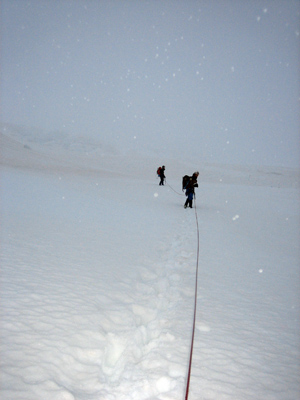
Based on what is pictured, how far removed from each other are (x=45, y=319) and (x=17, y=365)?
681mm

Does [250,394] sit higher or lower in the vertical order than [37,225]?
lower

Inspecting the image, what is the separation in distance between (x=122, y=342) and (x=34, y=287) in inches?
68.6

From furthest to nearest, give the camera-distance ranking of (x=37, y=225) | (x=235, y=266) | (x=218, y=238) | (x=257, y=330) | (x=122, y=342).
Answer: (x=218, y=238) → (x=37, y=225) → (x=235, y=266) → (x=257, y=330) → (x=122, y=342)

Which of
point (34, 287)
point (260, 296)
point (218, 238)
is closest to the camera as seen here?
point (34, 287)

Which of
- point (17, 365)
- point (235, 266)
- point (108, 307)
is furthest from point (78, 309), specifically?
point (235, 266)

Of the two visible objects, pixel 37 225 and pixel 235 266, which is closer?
pixel 235 266

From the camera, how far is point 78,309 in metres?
3.32

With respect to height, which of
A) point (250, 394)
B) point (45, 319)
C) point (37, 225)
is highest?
point (37, 225)

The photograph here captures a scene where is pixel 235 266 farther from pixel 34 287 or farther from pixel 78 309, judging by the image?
pixel 34 287

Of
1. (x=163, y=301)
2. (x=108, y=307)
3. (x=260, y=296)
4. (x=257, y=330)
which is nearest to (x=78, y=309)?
(x=108, y=307)

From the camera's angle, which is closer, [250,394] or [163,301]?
[250,394]

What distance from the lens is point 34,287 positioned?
3.73 m

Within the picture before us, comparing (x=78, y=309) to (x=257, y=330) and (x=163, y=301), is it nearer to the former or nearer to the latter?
(x=163, y=301)

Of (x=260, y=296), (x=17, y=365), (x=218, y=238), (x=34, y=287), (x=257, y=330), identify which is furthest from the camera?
(x=218, y=238)
